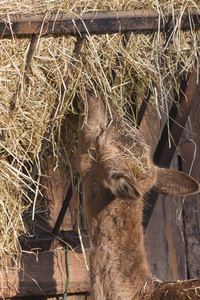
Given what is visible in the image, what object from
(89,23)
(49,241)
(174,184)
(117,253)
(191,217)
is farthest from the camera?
(191,217)

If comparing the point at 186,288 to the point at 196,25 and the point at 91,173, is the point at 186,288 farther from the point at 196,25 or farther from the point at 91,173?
the point at 196,25

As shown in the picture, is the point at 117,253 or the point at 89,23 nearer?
the point at 89,23

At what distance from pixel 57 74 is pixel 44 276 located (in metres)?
2.05

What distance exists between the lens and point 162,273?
5.89 meters

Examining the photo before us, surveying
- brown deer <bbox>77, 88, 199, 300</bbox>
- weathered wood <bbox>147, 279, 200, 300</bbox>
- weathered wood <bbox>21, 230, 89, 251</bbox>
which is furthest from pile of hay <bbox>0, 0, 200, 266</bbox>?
weathered wood <bbox>147, 279, 200, 300</bbox>

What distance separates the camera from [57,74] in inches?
144

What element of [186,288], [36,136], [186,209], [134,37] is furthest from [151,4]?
[186,209]

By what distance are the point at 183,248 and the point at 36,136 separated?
10.5 ft

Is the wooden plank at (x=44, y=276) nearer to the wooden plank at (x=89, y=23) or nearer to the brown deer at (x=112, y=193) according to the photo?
the brown deer at (x=112, y=193)

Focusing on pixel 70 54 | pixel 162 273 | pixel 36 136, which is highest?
pixel 70 54

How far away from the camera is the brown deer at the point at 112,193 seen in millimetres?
3736

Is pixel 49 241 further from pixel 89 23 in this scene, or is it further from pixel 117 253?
pixel 89 23

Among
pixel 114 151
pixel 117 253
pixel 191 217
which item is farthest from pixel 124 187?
pixel 191 217

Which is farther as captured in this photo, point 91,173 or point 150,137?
point 150,137
